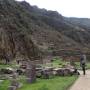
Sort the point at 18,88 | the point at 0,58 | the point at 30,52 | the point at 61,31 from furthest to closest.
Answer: the point at 61,31 → the point at 30,52 → the point at 0,58 → the point at 18,88

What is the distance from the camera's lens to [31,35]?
9219 cm

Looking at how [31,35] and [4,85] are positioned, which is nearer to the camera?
[4,85]

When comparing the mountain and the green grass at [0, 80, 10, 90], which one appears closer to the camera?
the green grass at [0, 80, 10, 90]

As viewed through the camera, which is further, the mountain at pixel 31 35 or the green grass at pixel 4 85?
the mountain at pixel 31 35

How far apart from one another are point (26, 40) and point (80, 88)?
1886 inches

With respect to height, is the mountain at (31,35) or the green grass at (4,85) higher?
the mountain at (31,35)

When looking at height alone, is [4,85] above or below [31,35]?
below

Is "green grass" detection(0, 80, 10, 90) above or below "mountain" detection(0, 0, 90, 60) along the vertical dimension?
below

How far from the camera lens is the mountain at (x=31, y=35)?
212 ft

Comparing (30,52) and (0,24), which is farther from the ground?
(0,24)

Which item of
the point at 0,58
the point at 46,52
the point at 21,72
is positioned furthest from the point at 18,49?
the point at 21,72

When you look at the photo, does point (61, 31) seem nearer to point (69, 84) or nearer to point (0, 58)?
point (0, 58)

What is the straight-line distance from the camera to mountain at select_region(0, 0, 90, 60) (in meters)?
64.7

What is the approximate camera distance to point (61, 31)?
12925 cm
